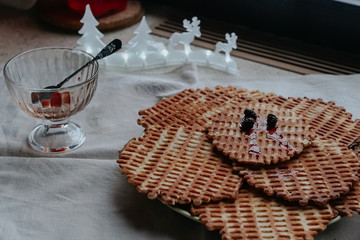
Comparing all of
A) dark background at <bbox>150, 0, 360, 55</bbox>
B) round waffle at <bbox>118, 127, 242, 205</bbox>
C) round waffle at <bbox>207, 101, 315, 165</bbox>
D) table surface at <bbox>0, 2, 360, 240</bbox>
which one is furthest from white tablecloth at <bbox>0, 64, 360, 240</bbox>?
dark background at <bbox>150, 0, 360, 55</bbox>

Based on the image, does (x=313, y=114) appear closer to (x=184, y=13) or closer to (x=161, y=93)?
(x=161, y=93)

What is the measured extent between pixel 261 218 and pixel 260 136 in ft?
0.88

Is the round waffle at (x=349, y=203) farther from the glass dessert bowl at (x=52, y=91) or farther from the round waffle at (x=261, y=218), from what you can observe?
the glass dessert bowl at (x=52, y=91)

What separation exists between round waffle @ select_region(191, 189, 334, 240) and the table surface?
0.11 m

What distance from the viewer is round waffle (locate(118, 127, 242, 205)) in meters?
1.12

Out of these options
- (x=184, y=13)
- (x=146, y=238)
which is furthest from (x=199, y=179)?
(x=184, y=13)

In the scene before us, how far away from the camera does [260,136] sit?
1.28m

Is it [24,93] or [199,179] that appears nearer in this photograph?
[199,179]

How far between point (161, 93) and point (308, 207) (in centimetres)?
77

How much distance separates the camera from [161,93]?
173 cm

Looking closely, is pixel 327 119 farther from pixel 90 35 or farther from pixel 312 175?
pixel 90 35

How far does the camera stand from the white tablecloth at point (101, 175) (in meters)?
1.18

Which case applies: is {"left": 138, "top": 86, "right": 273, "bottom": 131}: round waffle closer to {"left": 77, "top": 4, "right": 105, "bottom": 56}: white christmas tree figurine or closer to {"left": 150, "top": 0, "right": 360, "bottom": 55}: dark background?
{"left": 77, "top": 4, "right": 105, "bottom": 56}: white christmas tree figurine

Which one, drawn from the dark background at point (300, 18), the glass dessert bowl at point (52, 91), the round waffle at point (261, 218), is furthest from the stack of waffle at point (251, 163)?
the dark background at point (300, 18)
